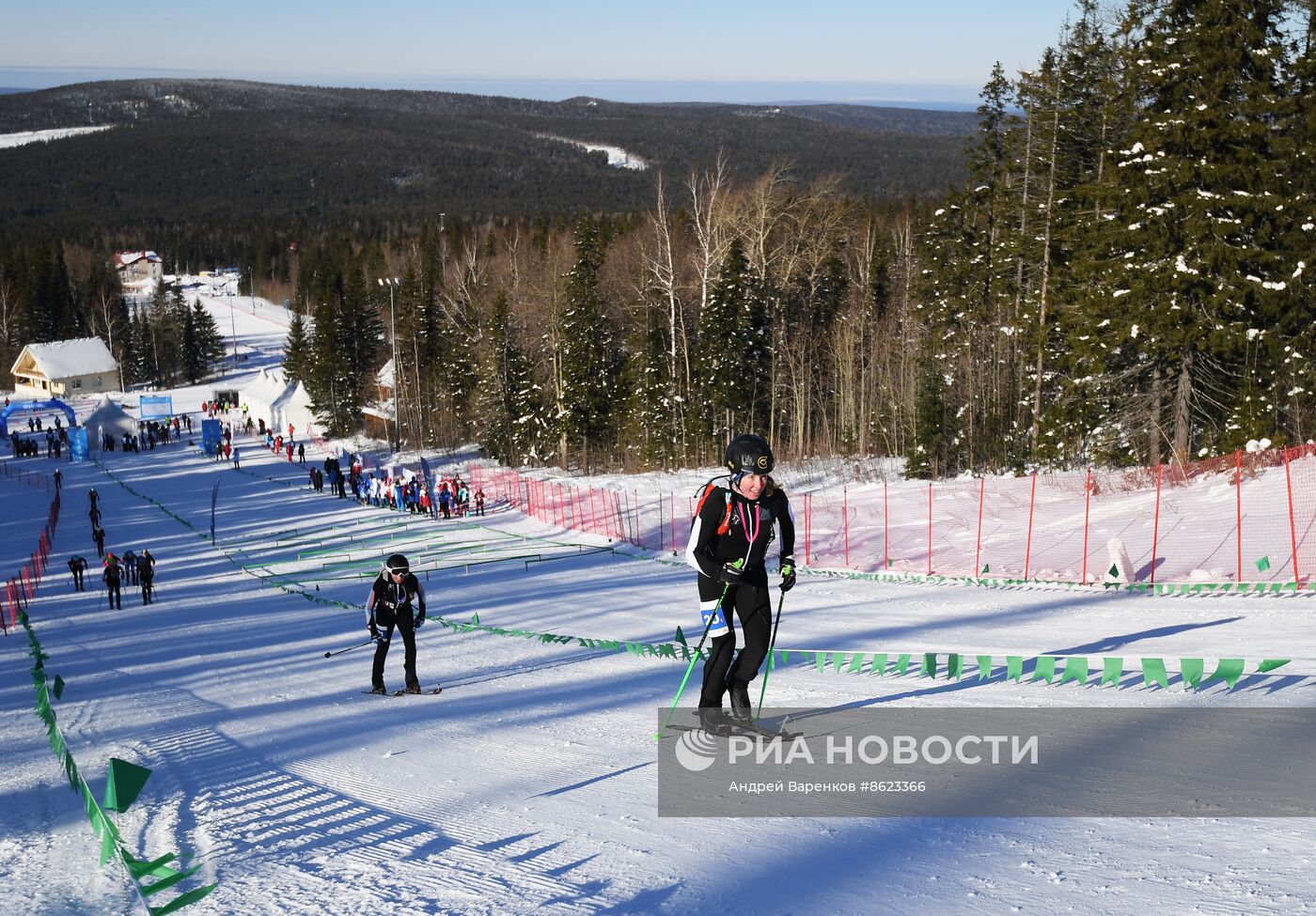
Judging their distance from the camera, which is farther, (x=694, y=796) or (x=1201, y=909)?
(x=694, y=796)

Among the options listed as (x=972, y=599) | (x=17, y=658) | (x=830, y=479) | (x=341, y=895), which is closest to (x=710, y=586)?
(x=341, y=895)

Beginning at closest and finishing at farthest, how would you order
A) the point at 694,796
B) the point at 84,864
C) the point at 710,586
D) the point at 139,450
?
the point at 84,864, the point at 694,796, the point at 710,586, the point at 139,450

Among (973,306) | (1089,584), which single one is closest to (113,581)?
(1089,584)

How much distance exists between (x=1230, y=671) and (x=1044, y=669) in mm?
1368

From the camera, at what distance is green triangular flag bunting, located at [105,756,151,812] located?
5484 millimetres

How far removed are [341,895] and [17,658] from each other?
Answer: 43.9 feet

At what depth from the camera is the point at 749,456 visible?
637 centimetres

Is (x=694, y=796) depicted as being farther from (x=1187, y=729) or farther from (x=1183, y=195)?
(x=1183, y=195)

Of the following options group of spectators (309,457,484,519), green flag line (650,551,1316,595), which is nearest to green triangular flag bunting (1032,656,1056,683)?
green flag line (650,551,1316,595)

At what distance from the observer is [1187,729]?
7020 mm

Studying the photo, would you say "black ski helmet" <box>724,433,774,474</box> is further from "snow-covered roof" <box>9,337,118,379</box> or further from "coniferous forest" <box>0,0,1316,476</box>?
"snow-covered roof" <box>9,337,118,379</box>

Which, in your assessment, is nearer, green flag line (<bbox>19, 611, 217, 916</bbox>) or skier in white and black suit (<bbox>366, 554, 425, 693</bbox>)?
green flag line (<bbox>19, 611, 217, 916</bbox>)

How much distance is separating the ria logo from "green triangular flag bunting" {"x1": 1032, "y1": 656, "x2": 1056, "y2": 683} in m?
3.34

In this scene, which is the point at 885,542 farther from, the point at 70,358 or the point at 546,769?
the point at 70,358
